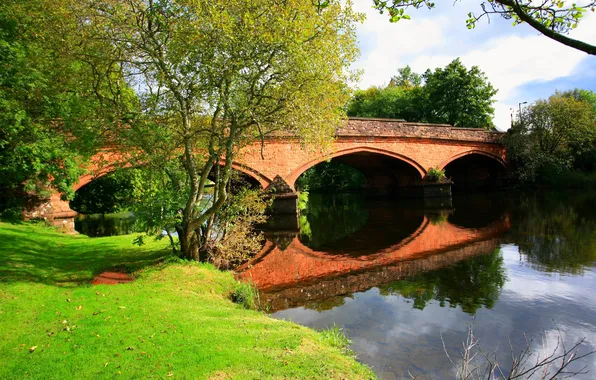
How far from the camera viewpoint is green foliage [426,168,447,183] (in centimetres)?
2564

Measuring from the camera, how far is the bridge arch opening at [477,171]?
3098cm

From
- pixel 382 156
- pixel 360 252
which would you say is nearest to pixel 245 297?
pixel 360 252

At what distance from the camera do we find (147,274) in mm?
7363

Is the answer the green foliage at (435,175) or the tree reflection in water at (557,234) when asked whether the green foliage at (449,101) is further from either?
the tree reflection in water at (557,234)

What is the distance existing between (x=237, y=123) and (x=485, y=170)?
108 ft

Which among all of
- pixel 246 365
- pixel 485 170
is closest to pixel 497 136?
pixel 485 170

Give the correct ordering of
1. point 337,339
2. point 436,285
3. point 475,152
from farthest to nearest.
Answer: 1. point 475,152
2. point 436,285
3. point 337,339

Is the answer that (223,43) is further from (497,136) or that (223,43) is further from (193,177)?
(497,136)

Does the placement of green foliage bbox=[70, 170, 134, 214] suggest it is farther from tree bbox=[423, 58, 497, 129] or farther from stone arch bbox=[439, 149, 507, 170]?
tree bbox=[423, 58, 497, 129]

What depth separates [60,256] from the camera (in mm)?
8477

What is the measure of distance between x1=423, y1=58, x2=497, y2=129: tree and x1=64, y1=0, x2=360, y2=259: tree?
31.7m

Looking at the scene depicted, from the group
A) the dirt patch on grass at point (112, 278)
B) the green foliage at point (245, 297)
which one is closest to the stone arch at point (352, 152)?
the green foliage at point (245, 297)

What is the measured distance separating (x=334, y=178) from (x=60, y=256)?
37399 millimetres

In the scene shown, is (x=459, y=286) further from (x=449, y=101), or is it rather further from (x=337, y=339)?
(x=449, y=101)
